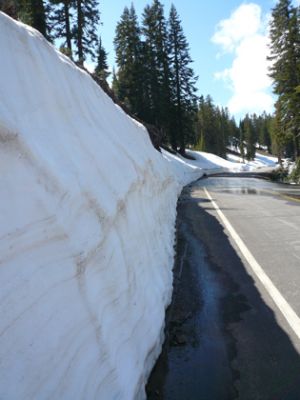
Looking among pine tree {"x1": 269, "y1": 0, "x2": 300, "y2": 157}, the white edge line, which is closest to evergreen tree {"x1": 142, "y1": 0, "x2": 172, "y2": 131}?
pine tree {"x1": 269, "y1": 0, "x2": 300, "y2": 157}

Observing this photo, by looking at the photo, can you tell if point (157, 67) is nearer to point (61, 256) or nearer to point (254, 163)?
point (61, 256)

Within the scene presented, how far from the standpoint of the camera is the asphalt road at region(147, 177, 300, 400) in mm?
3373

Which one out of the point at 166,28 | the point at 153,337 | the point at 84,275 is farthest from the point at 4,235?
the point at 166,28

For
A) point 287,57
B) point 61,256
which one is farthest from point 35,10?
point 61,256

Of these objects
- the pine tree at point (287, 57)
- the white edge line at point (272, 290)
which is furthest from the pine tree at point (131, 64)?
the white edge line at point (272, 290)

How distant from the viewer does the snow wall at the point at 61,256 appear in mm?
2258

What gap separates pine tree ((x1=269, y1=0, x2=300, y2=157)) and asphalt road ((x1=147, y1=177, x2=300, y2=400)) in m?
29.3

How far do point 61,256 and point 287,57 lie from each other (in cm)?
3866

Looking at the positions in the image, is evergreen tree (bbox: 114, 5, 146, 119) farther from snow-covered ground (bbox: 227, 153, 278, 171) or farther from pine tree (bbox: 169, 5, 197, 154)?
snow-covered ground (bbox: 227, 153, 278, 171)

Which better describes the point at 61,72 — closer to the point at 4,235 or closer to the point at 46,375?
the point at 4,235

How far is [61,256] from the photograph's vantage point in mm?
2670

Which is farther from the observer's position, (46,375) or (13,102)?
(13,102)

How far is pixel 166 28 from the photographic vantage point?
53.6 metres

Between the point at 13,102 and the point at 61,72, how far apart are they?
77.0 inches
